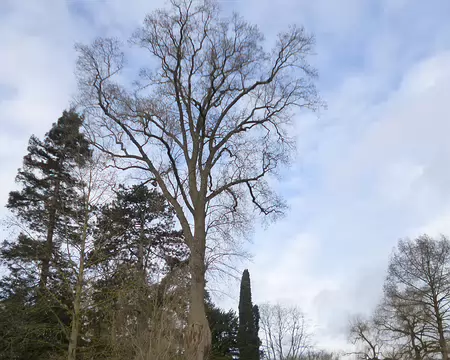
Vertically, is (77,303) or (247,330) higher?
(77,303)

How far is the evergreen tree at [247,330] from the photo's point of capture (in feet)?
81.5

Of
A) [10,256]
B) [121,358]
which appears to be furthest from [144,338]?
[10,256]

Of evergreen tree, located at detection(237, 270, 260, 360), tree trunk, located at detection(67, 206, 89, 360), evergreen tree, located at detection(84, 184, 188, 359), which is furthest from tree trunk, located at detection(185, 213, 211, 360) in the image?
evergreen tree, located at detection(237, 270, 260, 360)

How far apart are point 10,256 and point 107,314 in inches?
189

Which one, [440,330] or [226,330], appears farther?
[226,330]

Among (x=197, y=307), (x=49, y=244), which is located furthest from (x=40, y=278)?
(x=197, y=307)

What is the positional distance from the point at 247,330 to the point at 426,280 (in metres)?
13.0

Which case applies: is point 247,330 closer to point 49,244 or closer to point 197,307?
point 49,244

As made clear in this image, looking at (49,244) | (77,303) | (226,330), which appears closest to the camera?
(77,303)

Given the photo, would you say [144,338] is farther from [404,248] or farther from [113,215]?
[404,248]

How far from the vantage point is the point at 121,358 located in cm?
877

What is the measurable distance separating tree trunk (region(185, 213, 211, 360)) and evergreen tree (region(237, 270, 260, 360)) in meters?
16.5

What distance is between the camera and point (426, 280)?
86.8 feet

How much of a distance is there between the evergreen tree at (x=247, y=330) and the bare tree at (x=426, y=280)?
10282 millimetres
